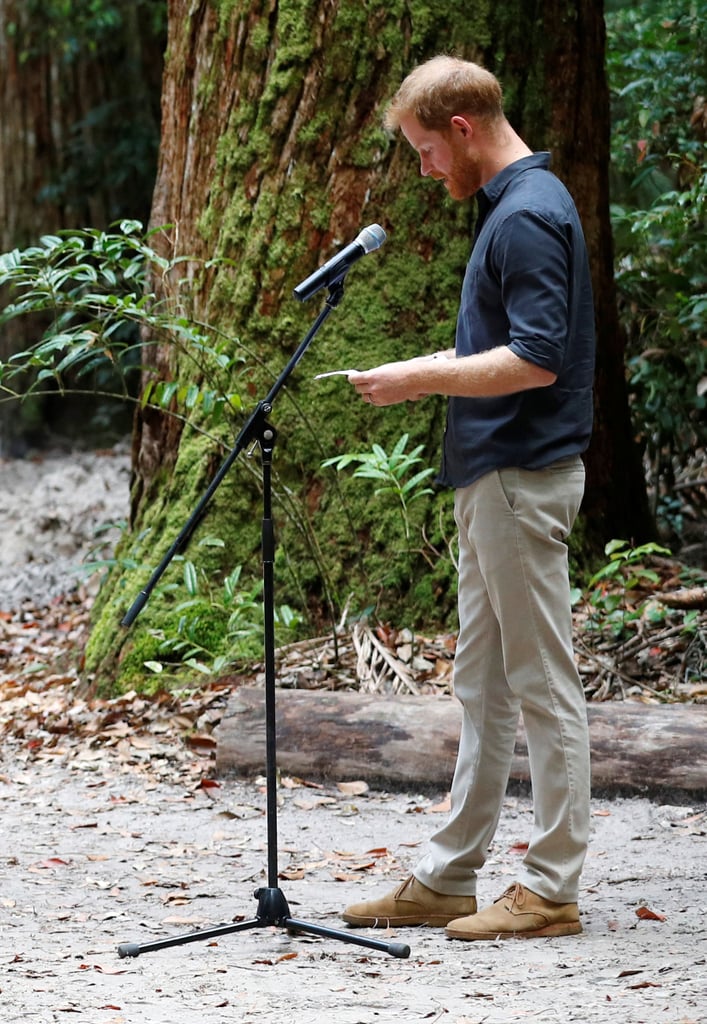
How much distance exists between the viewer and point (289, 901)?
350 centimetres

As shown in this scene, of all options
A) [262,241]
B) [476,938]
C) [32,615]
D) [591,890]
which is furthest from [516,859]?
[32,615]

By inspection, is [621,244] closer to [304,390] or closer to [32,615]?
[304,390]

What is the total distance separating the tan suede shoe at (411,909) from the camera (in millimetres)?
3236

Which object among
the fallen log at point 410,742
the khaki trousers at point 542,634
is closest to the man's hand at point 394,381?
the khaki trousers at point 542,634

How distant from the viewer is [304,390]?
18.5 ft

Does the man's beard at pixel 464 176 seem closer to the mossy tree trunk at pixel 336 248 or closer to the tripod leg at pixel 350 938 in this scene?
the tripod leg at pixel 350 938

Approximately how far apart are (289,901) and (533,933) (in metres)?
0.77

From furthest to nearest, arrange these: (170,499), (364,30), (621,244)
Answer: (621,244) → (170,499) → (364,30)

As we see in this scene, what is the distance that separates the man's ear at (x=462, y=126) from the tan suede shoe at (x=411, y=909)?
191 centimetres

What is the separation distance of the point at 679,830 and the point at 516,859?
529 mm

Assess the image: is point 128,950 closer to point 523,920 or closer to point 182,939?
point 182,939

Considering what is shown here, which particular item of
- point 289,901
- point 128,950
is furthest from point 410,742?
point 128,950

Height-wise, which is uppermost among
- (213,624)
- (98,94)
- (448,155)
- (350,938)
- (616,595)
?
(98,94)

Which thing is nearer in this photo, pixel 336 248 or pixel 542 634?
pixel 542 634
